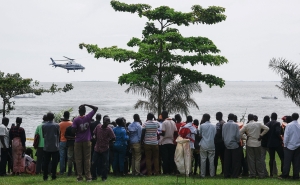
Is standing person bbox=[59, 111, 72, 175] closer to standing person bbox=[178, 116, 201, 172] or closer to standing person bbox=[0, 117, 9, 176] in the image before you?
standing person bbox=[0, 117, 9, 176]

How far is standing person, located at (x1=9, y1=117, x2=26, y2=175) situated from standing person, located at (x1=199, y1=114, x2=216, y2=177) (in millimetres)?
5550

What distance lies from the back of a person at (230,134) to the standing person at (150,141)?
6.90 feet

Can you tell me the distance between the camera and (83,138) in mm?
15477

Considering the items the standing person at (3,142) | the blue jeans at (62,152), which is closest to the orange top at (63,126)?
the blue jeans at (62,152)

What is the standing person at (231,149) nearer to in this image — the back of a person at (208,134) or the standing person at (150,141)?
the back of a person at (208,134)

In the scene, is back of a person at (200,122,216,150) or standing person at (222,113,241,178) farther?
back of a person at (200,122,216,150)

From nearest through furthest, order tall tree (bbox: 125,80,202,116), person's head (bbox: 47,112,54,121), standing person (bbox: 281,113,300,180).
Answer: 1. person's head (bbox: 47,112,54,121)
2. standing person (bbox: 281,113,300,180)
3. tall tree (bbox: 125,80,202,116)

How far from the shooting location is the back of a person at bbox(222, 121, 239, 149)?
16.8 meters

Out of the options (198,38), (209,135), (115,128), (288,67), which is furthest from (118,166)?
(288,67)

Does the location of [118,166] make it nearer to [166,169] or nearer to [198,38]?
[166,169]

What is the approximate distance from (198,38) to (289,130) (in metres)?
9.43

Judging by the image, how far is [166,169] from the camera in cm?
1812

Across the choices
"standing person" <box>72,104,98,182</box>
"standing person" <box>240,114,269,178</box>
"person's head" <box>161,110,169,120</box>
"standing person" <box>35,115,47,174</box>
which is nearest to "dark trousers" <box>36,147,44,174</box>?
"standing person" <box>35,115,47,174</box>

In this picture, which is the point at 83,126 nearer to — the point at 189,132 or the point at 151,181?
the point at 151,181
